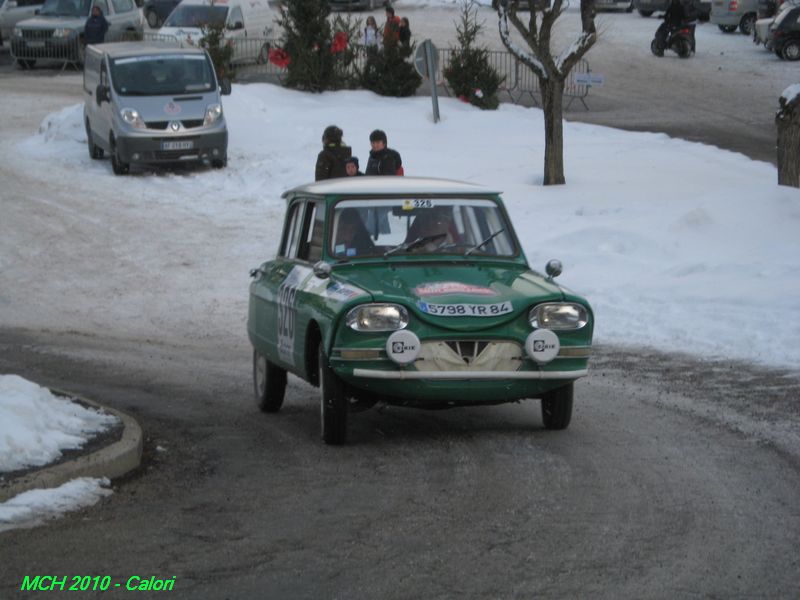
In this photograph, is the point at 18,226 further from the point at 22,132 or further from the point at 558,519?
the point at 558,519

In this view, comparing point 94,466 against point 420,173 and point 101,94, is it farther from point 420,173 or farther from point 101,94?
point 101,94

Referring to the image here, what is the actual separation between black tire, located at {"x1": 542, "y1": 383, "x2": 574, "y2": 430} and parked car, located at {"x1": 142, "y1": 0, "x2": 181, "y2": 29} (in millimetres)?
43127

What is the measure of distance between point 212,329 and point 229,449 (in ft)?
21.3

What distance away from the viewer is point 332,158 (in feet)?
57.2

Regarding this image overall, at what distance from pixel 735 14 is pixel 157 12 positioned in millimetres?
19321

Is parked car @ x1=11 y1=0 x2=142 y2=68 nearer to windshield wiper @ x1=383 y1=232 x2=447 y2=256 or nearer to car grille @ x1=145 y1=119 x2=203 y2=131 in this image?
car grille @ x1=145 y1=119 x2=203 y2=131

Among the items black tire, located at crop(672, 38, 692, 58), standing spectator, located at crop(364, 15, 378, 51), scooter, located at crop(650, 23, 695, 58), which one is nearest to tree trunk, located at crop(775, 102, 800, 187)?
standing spectator, located at crop(364, 15, 378, 51)

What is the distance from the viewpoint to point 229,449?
9508mm

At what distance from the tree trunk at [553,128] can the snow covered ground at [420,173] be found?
0.41 metres

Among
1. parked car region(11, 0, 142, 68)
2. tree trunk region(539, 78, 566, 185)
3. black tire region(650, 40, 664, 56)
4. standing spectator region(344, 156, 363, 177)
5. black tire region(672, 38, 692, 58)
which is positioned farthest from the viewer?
black tire region(650, 40, 664, 56)

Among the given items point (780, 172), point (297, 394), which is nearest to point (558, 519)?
point (297, 394)

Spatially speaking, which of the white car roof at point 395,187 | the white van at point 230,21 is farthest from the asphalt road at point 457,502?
the white van at point 230,21

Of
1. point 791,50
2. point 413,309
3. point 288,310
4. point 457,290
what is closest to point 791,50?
point 791,50

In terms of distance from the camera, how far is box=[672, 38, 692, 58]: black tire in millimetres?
43094
